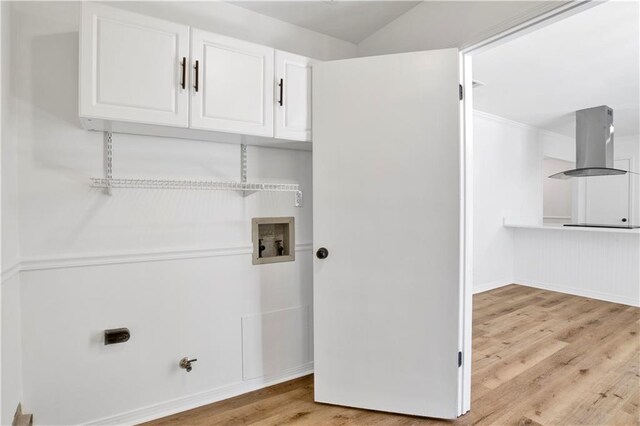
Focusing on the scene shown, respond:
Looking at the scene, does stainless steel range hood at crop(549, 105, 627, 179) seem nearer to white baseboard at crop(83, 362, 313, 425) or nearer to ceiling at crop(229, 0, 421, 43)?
ceiling at crop(229, 0, 421, 43)

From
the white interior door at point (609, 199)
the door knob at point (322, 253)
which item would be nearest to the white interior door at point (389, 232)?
the door knob at point (322, 253)

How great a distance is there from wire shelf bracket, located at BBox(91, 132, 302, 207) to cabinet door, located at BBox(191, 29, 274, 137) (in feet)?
1.10

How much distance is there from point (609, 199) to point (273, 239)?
694cm

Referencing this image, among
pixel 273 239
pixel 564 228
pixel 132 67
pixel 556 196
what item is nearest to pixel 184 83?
pixel 132 67

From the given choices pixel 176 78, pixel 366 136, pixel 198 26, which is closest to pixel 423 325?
pixel 366 136

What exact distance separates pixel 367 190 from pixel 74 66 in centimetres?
169

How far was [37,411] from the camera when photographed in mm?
1565

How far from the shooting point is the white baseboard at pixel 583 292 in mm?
3930

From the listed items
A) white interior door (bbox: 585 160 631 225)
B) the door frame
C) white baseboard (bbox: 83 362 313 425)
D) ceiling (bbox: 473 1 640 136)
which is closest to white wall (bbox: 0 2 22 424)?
white baseboard (bbox: 83 362 313 425)

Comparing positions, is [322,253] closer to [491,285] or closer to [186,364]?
[186,364]

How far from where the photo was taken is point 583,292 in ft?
14.1

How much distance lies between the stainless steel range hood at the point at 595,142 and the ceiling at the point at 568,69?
0.16m

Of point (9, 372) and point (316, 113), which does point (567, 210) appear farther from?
point (9, 372)

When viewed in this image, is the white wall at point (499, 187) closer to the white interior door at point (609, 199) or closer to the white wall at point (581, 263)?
the white wall at point (581, 263)
